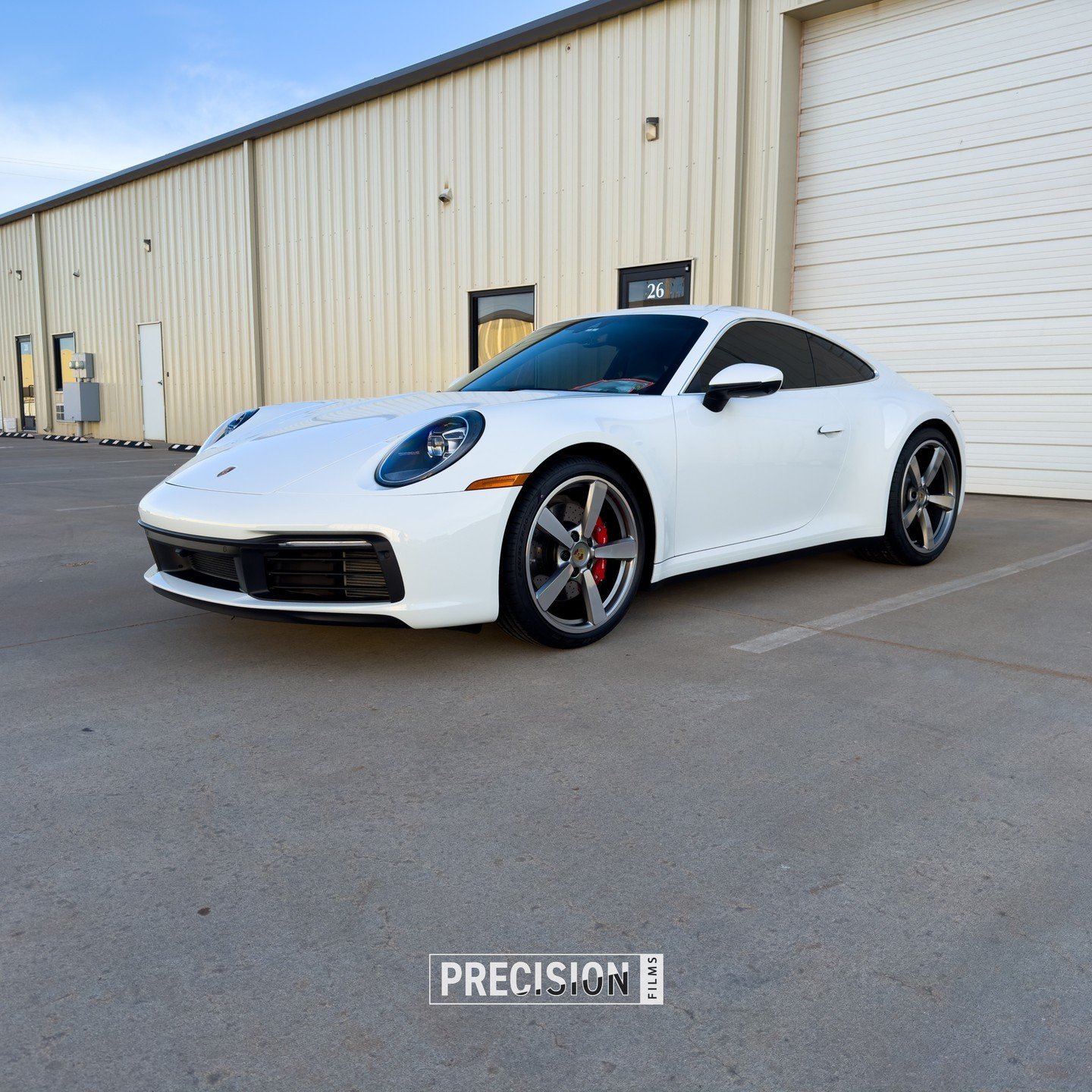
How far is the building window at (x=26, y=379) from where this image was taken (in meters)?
22.6

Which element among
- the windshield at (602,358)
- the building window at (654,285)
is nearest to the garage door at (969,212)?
the building window at (654,285)

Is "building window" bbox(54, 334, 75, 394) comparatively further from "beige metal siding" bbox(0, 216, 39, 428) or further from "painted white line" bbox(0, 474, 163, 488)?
"painted white line" bbox(0, 474, 163, 488)

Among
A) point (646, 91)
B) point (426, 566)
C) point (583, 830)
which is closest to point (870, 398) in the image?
Answer: point (426, 566)

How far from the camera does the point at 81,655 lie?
3629mm

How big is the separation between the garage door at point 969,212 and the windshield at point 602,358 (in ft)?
19.4

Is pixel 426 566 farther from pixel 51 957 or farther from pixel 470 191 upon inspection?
pixel 470 191

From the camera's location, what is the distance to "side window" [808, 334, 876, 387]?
4.79 m

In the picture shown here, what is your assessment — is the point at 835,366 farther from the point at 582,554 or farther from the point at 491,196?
the point at 491,196

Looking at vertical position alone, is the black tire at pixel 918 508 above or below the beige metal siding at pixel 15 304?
below

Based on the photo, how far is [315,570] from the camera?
324cm

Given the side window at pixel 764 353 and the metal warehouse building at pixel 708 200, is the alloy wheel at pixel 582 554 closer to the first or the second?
the side window at pixel 764 353

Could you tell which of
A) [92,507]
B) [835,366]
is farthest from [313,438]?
[92,507]

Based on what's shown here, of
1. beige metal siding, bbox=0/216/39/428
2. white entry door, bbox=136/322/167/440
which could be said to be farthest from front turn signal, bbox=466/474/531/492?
beige metal siding, bbox=0/216/39/428

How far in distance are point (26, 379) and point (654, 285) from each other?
17.5 m
